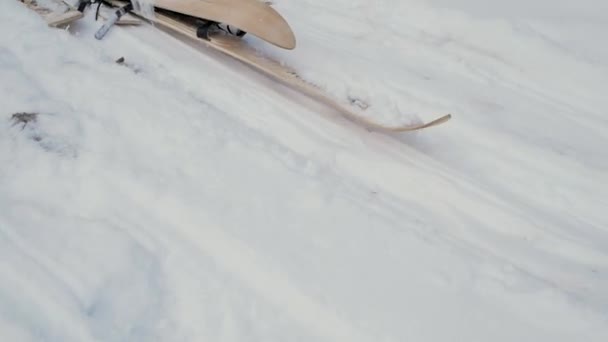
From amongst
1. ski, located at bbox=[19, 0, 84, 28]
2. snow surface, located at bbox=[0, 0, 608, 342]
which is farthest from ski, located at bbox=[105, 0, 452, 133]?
ski, located at bbox=[19, 0, 84, 28]

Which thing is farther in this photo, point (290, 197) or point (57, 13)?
point (57, 13)

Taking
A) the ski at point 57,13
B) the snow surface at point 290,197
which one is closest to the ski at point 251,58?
the snow surface at point 290,197

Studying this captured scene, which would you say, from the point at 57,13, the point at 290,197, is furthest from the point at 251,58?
the point at 57,13

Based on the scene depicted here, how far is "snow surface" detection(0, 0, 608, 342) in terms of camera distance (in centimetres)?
157

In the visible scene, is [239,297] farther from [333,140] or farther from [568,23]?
[568,23]

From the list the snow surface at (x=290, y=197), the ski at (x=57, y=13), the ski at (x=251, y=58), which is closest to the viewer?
the snow surface at (x=290, y=197)

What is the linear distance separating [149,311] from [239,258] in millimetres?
367

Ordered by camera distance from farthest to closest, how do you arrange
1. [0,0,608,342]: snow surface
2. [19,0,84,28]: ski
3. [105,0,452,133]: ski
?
1. [19,0,84,28]: ski
2. [105,0,452,133]: ski
3. [0,0,608,342]: snow surface

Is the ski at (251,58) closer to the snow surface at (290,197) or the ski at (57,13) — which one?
the snow surface at (290,197)

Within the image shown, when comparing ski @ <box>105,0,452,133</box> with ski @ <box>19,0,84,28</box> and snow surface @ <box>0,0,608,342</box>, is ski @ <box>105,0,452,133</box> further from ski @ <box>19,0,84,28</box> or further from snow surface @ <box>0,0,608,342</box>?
ski @ <box>19,0,84,28</box>

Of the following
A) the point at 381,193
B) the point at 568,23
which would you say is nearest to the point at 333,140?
the point at 381,193

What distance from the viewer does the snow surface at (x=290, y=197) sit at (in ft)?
5.15

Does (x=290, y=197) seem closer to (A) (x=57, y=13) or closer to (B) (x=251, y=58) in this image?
(B) (x=251, y=58)

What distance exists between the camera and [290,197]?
6.61 ft
